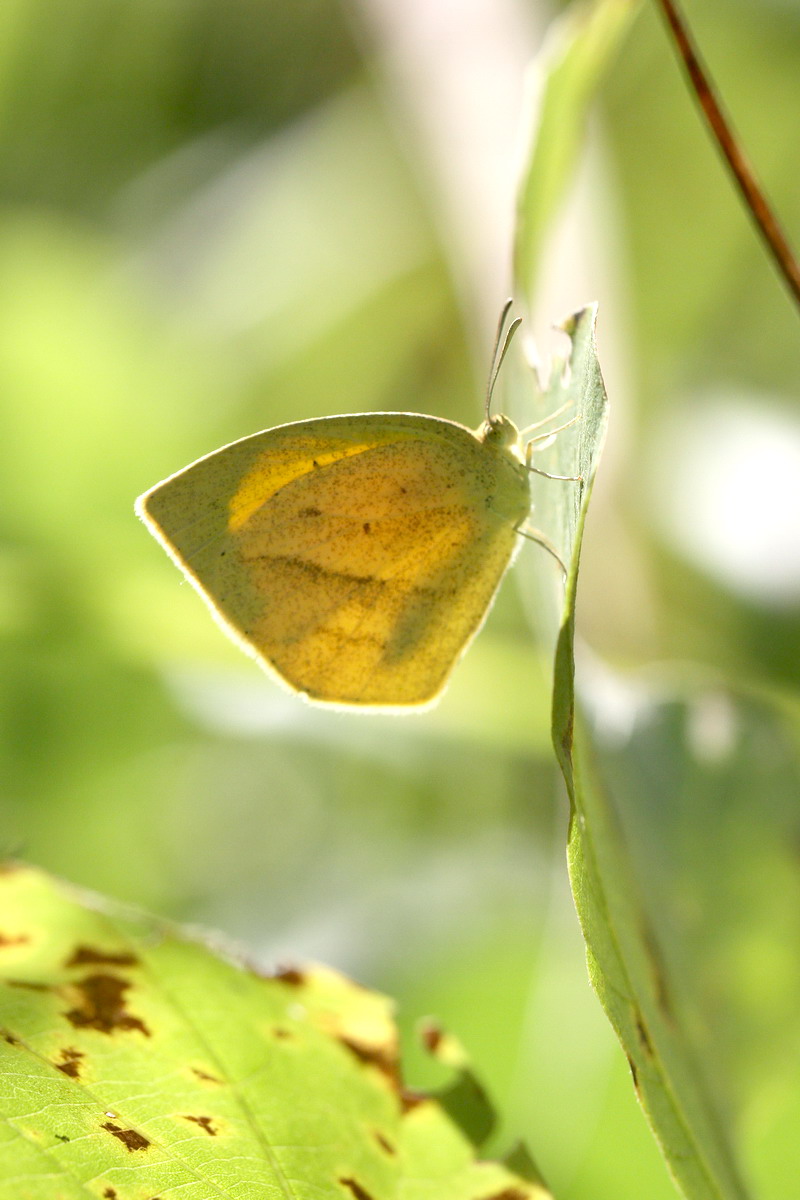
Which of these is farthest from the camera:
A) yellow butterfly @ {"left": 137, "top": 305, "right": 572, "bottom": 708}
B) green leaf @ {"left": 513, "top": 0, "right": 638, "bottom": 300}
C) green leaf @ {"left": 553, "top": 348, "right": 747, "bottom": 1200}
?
yellow butterfly @ {"left": 137, "top": 305, "right": 572, "bottom": 708}

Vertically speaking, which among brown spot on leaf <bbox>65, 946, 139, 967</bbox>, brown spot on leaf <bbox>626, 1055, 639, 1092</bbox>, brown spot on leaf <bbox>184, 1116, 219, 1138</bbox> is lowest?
brown spot on leaf <bbox>184, 1116, 219, 1138</bbox>

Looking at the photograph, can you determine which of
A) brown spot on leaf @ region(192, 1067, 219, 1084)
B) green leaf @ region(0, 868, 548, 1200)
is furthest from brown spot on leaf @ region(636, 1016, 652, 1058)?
brown spot on leaf @ region(192, 1067, 219, 1084)

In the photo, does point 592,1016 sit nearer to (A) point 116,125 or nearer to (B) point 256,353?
(B) point 256,353

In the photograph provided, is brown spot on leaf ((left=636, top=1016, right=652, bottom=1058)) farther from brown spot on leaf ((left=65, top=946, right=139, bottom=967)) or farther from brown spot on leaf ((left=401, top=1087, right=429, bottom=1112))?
brown spot on leaf ((left=65, top=946, right=139, bottom=967))

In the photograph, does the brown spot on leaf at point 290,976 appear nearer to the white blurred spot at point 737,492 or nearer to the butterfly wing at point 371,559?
the butterfly wing at point 371,559

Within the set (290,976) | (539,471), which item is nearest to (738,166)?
(539,471)

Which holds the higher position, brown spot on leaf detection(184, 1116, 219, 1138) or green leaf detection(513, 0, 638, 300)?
green leaf detection(513, 0, 638, 300)

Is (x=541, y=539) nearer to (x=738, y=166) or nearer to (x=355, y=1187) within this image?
(x=738, y=166)

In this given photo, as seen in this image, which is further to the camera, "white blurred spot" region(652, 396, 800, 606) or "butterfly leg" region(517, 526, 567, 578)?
"white blurred spot" region(652, 396, 800, 606)

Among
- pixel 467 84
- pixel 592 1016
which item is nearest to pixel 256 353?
pixel 467 84
